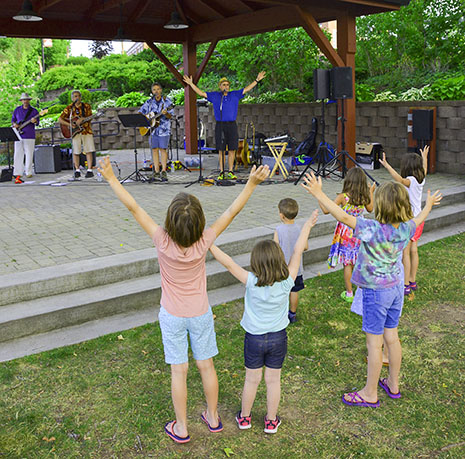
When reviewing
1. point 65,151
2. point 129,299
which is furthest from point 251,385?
point 65,151

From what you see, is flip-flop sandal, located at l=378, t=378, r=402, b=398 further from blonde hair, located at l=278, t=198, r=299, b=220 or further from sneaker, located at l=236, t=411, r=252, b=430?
blonde hair, located at l=278, t=198, r=299, b=220

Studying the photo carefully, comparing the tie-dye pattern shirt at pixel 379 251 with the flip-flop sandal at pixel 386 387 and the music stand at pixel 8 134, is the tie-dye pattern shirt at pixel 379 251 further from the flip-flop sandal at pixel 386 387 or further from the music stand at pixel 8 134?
the music stand at pixel 8 134

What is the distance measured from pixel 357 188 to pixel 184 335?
2158 millimetres

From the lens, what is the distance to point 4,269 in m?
5.53

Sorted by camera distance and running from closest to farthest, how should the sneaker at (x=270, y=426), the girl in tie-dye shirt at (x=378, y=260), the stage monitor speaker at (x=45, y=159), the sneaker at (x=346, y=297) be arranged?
the sneaker at (x=270, y=426) → the girl in tie-dye shirt at (x=378, y=260) → the sneaker at (x=346, y=297) → the stage monitor speaker at (x=45, y=159)

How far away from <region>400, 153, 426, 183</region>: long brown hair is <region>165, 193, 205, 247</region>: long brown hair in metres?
2.90

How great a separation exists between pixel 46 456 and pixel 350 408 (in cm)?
181

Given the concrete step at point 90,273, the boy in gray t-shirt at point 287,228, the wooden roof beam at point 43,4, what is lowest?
the concrete step at point 90,273

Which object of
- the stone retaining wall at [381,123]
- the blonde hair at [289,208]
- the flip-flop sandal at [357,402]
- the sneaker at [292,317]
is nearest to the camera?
the flip-flop sandal at [357,402]

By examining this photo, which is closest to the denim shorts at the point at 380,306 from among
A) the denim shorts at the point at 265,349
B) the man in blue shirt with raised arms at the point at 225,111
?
the denim shorts at the point at 265,349

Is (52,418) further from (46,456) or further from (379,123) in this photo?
(379,123)

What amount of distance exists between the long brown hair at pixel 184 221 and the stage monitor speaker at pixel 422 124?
363 inches

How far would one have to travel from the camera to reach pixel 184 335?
10.7 feet

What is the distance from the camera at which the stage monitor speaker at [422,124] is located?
11.2 meters
